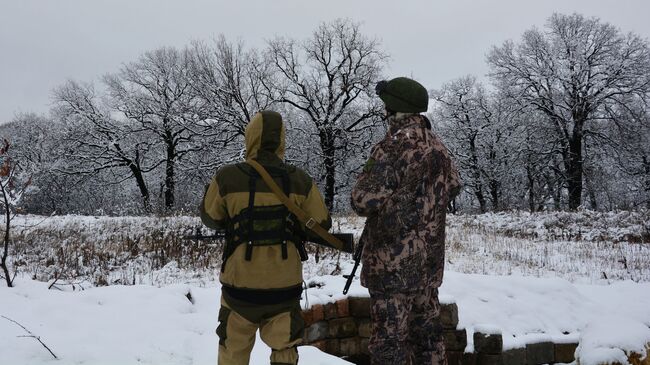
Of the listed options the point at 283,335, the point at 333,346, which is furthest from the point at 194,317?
the point at 283,335

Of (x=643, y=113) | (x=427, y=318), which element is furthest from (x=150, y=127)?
(x=643, y=113)

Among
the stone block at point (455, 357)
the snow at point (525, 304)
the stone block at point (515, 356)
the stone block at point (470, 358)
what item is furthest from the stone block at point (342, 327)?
the stone block at point (515, 356)

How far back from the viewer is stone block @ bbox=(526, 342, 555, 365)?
15.7 feet

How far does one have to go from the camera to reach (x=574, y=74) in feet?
78.3

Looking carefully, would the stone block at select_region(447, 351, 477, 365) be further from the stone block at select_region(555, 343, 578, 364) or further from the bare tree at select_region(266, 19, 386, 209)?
the bare tree at select_region(266, 19, 386, 209)

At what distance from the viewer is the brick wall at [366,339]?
15.2 ft

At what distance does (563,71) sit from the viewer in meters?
24.5

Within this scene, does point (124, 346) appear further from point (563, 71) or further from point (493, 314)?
point (563, 71)

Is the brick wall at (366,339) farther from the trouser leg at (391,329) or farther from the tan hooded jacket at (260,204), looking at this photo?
the tan hooded jacket at (260,204)

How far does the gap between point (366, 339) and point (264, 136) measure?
10.6 feet

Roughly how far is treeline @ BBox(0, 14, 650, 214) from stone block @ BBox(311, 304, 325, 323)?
56.7ft

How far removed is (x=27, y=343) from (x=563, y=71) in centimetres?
2765

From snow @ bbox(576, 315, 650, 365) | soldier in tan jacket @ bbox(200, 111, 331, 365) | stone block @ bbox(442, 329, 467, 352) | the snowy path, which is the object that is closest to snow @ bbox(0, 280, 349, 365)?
the snowy path

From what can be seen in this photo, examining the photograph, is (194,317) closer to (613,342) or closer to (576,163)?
(613,342)
